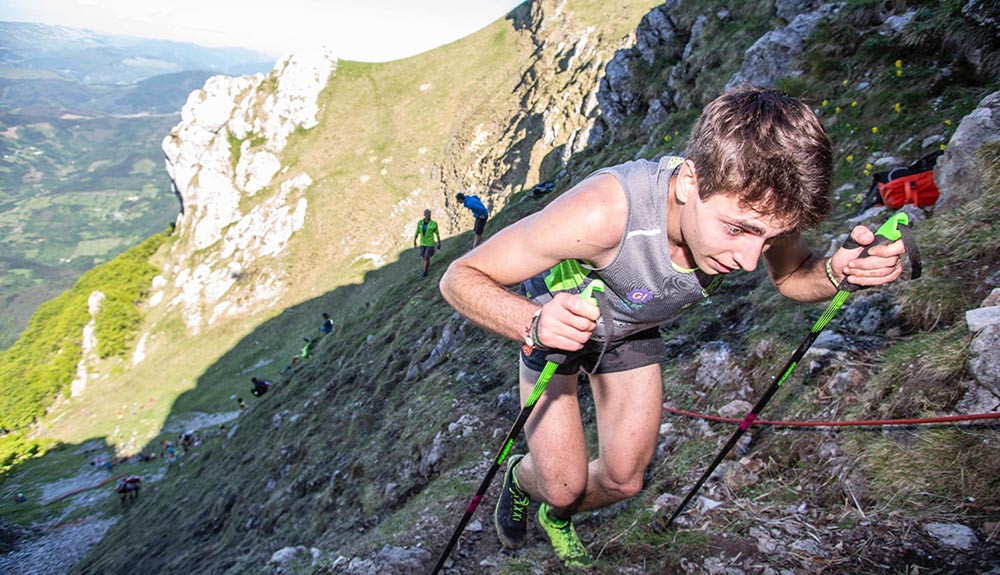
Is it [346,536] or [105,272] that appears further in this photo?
[105,272]

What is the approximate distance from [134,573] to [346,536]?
15.4 metres

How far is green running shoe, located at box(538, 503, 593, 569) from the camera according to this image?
453cm

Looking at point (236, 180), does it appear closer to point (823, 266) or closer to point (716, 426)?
point (716, 426)

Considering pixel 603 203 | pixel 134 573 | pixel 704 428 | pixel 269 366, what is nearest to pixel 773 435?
pixel 704 428

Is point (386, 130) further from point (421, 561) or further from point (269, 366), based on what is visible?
point (421, 561)

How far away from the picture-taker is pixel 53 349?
87.6 m

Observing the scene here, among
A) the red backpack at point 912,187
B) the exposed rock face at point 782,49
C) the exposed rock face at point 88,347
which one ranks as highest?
the exposed rock face at point 782,49

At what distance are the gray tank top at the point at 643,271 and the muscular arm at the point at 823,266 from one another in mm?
702

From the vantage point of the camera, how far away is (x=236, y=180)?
81.4 meters

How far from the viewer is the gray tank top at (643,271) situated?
11.5ft

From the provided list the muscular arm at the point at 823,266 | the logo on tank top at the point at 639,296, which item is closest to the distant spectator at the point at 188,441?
the logo on tank top at the point at 639,296

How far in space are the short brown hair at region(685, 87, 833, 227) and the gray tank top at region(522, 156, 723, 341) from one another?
40 cm

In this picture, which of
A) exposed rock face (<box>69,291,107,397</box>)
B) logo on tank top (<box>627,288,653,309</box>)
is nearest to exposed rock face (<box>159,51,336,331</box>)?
exposed rock face (<box>69,291,107,397</box>)

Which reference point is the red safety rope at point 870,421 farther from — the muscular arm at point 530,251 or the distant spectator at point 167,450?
the distant spectator at point 167,450
